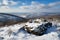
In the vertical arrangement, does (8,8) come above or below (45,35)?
above

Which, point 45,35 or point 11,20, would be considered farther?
point 11,20

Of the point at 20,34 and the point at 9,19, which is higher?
the point at 9,19

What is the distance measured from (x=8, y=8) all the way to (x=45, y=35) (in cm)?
64

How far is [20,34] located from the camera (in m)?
1.63

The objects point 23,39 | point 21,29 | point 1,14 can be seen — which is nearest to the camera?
point 23,39

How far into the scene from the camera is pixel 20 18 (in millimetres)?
1837

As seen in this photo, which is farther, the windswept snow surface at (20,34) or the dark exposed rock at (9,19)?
the dark exposed rock at (9,19)

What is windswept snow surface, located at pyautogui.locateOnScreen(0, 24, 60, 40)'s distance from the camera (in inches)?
62.2

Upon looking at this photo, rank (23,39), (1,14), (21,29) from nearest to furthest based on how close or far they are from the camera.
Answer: (23,39), (21,29), (1,14)

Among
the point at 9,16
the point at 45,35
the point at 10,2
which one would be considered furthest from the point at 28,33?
the point at 10,2

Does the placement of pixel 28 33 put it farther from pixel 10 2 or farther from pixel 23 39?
pixel 10 2

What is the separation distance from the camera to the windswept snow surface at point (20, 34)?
158cm

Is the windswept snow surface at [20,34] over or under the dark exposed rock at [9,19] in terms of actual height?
under

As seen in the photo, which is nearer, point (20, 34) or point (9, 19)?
point (20, 34)
